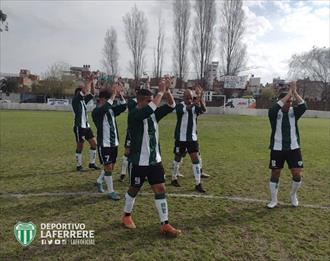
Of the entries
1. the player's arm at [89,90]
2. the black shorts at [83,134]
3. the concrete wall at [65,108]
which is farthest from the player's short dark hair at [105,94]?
the concrete wall at [65,108]

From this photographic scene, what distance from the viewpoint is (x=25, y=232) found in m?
5.38

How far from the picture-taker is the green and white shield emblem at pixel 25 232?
16.8ft

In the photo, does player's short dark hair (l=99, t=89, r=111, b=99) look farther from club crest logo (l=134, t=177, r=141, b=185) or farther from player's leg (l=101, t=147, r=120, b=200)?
club crest logo (l=134, t=177, r=141, b=185)

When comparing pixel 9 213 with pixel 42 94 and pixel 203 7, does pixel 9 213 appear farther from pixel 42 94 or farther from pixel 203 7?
pixel 42 94

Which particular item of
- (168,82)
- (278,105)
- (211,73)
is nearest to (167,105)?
(168,82)

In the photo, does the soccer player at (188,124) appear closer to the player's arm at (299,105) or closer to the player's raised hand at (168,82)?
the player's arm at (299,105)

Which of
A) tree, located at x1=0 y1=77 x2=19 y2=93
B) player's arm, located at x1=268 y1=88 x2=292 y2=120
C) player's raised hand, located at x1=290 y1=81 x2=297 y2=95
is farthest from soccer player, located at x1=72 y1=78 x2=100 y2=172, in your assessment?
tree, located at x1=0 y1=77 x2=19 y2=93

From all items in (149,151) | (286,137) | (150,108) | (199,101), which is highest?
(199,101)

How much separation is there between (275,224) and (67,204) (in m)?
3.91

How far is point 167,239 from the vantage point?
5.26 meters

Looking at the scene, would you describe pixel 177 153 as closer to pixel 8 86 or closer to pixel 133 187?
pixel 133 187

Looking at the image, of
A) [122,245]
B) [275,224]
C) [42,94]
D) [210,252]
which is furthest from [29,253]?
[42,94]

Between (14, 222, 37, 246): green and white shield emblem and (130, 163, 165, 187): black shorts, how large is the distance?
1.74 metres

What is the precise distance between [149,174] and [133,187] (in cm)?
38
